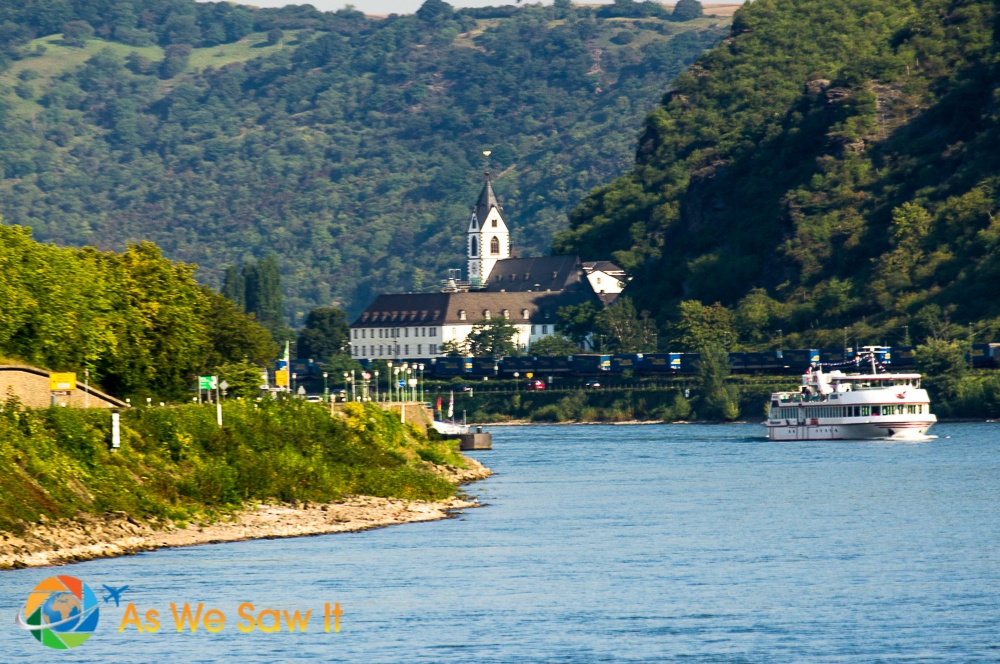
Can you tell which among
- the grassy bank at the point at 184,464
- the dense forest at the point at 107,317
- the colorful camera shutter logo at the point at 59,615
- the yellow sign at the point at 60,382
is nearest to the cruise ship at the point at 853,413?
the dense forest at the point at 107,317

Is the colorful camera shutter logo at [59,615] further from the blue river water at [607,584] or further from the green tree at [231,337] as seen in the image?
the green tree at [231,337]

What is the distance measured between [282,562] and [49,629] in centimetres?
1547

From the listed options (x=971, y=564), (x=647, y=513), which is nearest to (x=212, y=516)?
(x=647, y=513)

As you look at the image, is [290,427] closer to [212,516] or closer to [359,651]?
[212,516]

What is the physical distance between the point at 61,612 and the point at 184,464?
87.7 ft

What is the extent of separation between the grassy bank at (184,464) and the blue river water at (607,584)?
13.1 feet

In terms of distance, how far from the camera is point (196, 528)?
77125 mm

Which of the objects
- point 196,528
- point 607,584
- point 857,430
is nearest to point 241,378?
point 196,528

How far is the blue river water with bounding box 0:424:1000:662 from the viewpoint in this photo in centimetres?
5344

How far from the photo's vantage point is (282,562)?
69.9 meters

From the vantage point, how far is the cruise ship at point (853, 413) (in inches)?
6816

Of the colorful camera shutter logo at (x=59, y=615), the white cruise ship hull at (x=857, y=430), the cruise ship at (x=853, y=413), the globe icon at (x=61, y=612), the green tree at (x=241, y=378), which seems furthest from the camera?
the cruise ship at (x=853, y=413)

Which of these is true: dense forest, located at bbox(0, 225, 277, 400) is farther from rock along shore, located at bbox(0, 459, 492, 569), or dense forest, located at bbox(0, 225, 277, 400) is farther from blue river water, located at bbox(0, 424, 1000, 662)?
blue river water, located at bbox(0, 424, 1000, 662)

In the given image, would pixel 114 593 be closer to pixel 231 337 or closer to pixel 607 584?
pixel 607 584
